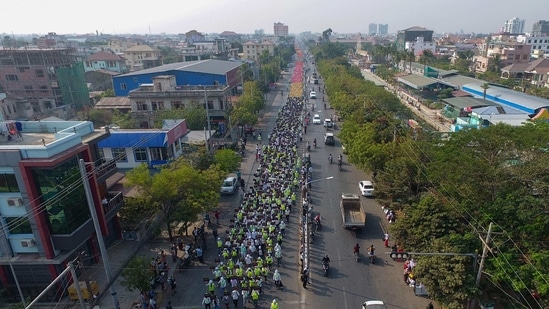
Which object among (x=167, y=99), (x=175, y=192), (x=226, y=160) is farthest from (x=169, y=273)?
(x=167, y=99)

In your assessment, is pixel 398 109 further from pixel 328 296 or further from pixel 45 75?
pixel 45 75

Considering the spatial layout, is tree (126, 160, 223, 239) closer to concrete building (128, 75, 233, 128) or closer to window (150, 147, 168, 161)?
window (150, 147, 168, 161)

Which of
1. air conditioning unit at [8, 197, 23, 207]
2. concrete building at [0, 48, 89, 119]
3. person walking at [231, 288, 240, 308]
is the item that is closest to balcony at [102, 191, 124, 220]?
air conditioning unit at [8, 197, 23, 207]

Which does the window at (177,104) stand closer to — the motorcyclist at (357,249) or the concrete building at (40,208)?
the concrete building at (40,208)

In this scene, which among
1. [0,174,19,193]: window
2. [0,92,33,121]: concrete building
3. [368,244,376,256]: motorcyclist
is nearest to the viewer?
[0,174,19,193]: window

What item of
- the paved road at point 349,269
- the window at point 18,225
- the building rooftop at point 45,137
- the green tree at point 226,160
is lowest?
the paved road at point 349,269

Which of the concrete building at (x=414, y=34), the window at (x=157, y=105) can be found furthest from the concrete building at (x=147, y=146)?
the concrete building at (x=414, y=34)
